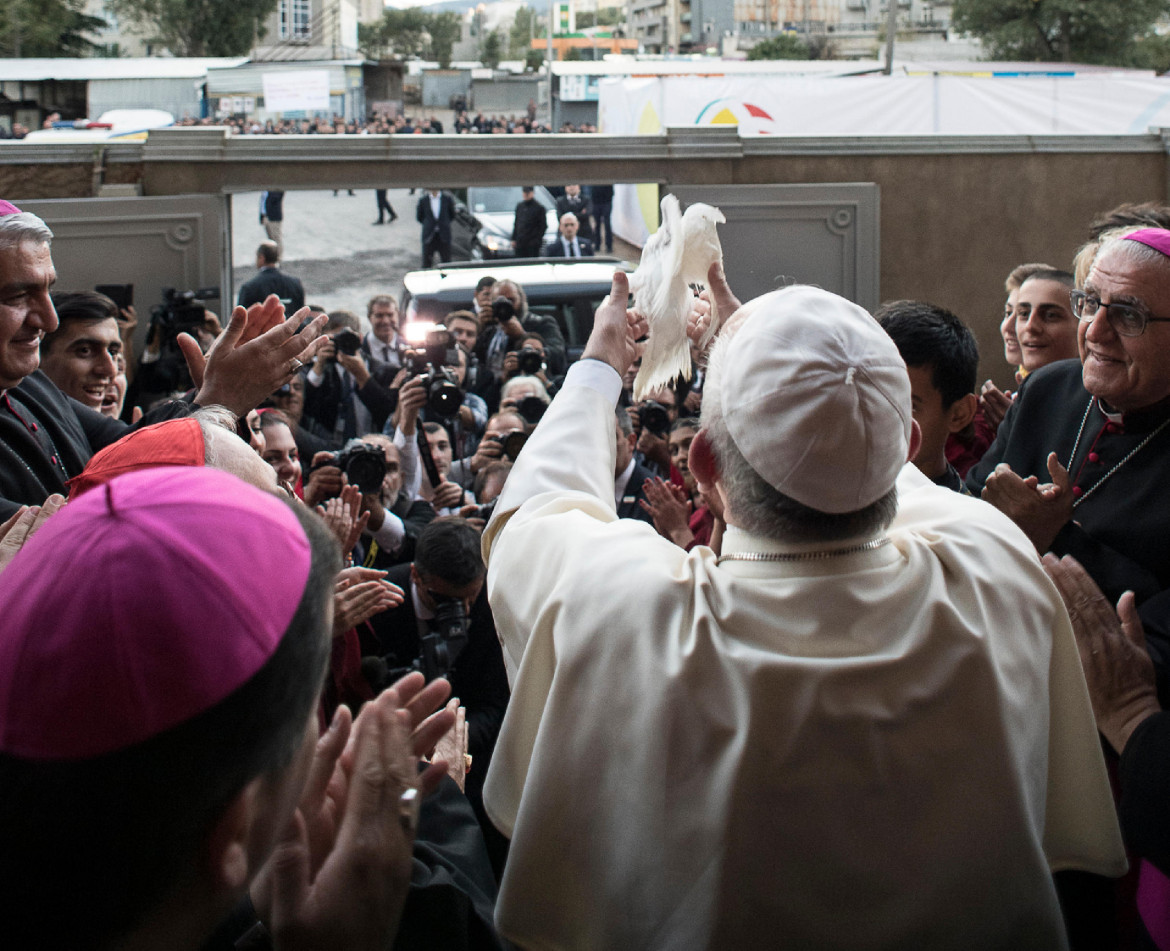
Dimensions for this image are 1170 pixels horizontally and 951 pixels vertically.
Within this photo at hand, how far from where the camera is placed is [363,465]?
12.1ft

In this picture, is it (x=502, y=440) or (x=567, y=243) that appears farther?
(x=567, y=243)

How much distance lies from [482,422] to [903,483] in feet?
13.3

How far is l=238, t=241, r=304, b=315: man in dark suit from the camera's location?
7.34m

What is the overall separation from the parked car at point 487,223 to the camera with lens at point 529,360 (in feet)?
25.0

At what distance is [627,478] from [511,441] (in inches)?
19.9

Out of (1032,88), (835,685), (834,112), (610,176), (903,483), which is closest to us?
(835,685)

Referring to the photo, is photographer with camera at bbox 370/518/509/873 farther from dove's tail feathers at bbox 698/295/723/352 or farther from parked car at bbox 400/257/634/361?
parked car at bbox 400/257/634/361

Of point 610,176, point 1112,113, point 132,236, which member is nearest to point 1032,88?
point 1112,113

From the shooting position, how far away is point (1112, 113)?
10.2 metres

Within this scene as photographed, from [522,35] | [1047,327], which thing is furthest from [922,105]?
[522,35]

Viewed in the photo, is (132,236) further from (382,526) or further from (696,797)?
(696,797)

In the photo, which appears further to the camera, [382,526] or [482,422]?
[482,422]

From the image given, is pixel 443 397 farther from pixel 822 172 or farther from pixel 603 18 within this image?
pixel 603 18

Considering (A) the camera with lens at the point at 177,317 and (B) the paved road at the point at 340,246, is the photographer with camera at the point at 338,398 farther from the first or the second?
(B) the paved road at the point at 340,246
